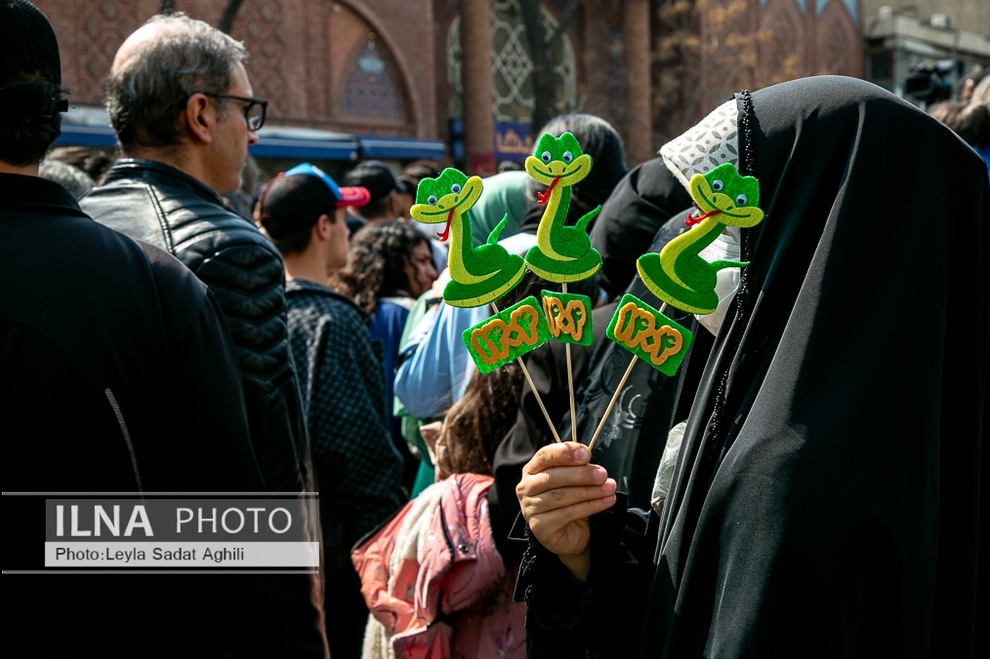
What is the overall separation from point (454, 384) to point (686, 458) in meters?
1.63

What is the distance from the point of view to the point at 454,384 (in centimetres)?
314

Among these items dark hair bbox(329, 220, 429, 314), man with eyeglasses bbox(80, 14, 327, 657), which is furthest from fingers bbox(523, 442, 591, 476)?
dark hair bbox(329, 220, 429, 314)

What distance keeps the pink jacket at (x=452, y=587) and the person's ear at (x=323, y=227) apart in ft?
4.36

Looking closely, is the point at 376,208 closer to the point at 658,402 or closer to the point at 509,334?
the point at 658,402

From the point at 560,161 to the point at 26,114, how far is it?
36.1 inches

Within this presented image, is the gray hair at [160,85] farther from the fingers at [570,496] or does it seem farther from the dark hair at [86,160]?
the dark hair at [86,160]

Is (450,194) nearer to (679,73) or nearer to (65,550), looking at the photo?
(65,550)

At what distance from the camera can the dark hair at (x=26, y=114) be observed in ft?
5.33

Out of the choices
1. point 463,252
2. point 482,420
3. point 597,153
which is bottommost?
point 482,420

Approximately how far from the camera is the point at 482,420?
8.70 feet

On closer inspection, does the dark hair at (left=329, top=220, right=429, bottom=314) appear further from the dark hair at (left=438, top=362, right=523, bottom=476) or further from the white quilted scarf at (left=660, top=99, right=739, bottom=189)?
the white quilted scarf at (left=660, top=99, right=739, bottom=189)

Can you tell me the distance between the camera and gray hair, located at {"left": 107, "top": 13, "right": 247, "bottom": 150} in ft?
7.73

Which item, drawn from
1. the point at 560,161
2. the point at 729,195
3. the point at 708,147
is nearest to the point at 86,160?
the point at 560,161

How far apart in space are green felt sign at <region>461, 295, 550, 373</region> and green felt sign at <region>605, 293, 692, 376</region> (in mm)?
120
